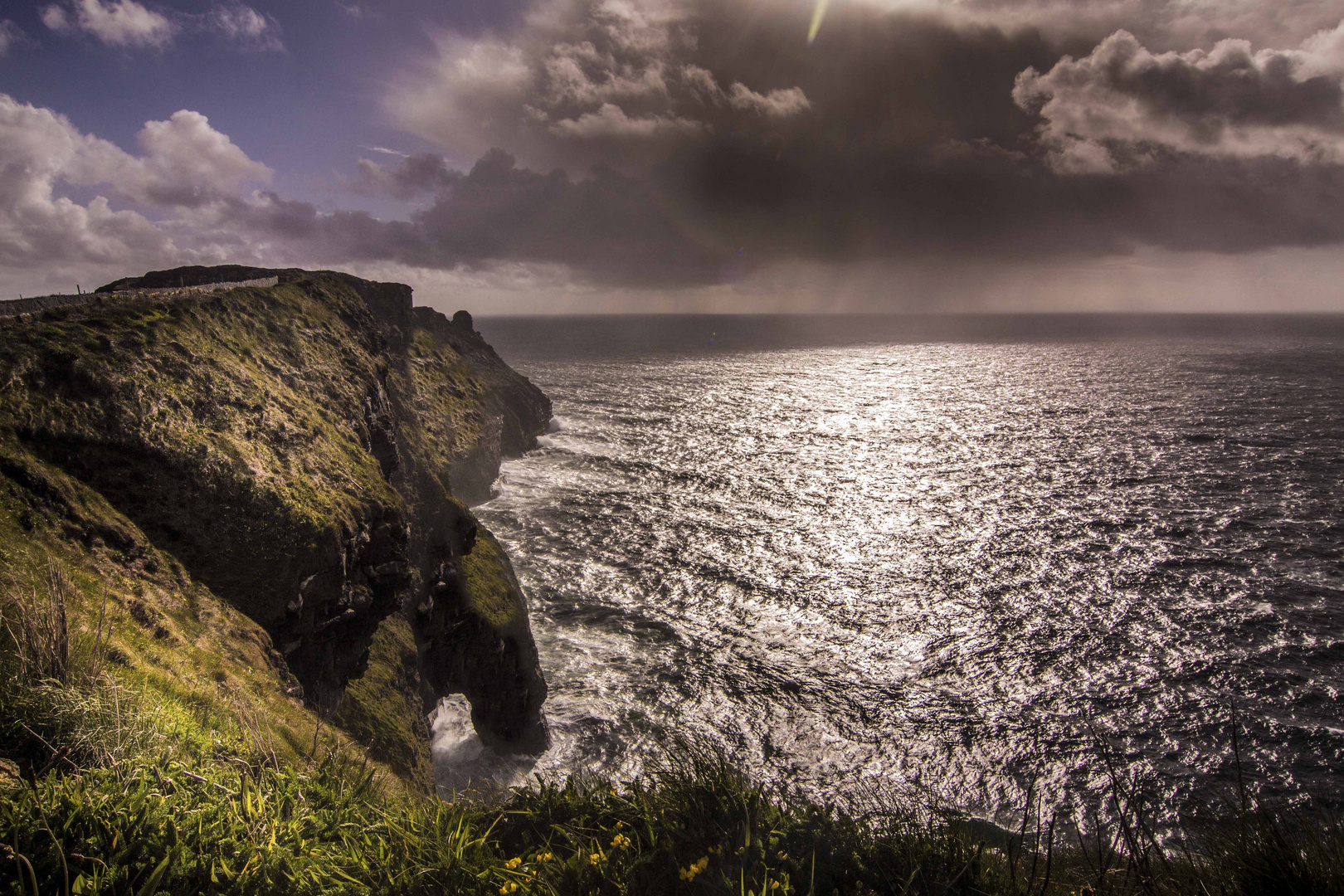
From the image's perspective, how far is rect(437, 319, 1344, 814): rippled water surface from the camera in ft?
81.5

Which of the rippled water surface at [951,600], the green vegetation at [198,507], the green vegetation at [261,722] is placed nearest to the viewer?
the green vegetation at [261,722]

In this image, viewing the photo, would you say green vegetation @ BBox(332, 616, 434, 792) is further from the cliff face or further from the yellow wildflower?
the yellow wildflower

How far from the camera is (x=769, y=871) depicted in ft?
18.3

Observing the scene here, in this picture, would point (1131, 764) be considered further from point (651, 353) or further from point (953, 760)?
point (651, 353)

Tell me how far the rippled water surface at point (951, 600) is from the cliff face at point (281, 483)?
543 centimetres

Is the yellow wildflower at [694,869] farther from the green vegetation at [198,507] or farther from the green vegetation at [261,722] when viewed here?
the green vegetation at [198,507]

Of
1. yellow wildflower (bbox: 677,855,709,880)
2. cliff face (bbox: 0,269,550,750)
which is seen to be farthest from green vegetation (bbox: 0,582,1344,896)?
cliff face (bbox: 0,269,550,750)

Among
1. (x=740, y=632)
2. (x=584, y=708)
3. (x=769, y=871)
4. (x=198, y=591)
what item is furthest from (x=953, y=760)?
(x=198, y=591)

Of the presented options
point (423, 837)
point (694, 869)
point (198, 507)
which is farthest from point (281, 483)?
point (694, 869)

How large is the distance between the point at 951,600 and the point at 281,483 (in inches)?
1329

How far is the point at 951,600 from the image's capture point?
3516 cm

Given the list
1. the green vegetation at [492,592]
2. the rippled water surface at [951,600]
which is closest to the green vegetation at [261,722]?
the green vegetation at [492,592]

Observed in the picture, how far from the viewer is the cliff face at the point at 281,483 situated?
1596 cm

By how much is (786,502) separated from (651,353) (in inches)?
5191
